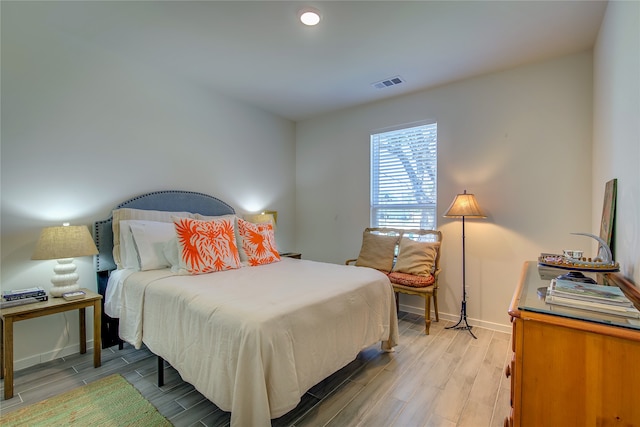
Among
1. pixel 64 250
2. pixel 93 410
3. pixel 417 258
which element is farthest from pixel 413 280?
pixel 64 250

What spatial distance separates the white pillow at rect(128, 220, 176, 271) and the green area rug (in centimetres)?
92

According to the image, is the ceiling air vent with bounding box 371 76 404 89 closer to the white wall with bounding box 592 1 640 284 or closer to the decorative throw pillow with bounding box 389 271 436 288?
the white wall with bounding box 592 1 640 284

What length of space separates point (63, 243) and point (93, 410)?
1.18m

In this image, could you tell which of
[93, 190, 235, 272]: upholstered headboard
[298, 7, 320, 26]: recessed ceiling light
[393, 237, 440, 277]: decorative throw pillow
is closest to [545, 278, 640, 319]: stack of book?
[393, 237, 440, 277]: decorative throw pillow

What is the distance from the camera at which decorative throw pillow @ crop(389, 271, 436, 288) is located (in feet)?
9.84

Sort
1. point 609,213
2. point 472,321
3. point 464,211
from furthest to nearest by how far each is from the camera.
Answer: point 472,321
point 464,211
point 609,213

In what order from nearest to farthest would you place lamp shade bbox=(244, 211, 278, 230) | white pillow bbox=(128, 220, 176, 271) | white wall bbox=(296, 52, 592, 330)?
1. white pillow bbox=(128, 220, 176, 271)
2. white wall bbox=(296, 52, 592, 330)
3. lamp shade bbox=(244, 211, 278, 230)

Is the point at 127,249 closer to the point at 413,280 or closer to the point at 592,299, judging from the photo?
the point at 413,280

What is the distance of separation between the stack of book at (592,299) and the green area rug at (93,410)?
2.09 m

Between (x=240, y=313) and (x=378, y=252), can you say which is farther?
(x=378, y=252)

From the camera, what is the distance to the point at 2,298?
81.1 inches

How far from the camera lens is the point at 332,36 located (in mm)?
2463

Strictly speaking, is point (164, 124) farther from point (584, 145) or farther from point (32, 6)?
point (584, 145)

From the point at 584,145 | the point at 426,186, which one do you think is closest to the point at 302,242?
the point at 426,186
